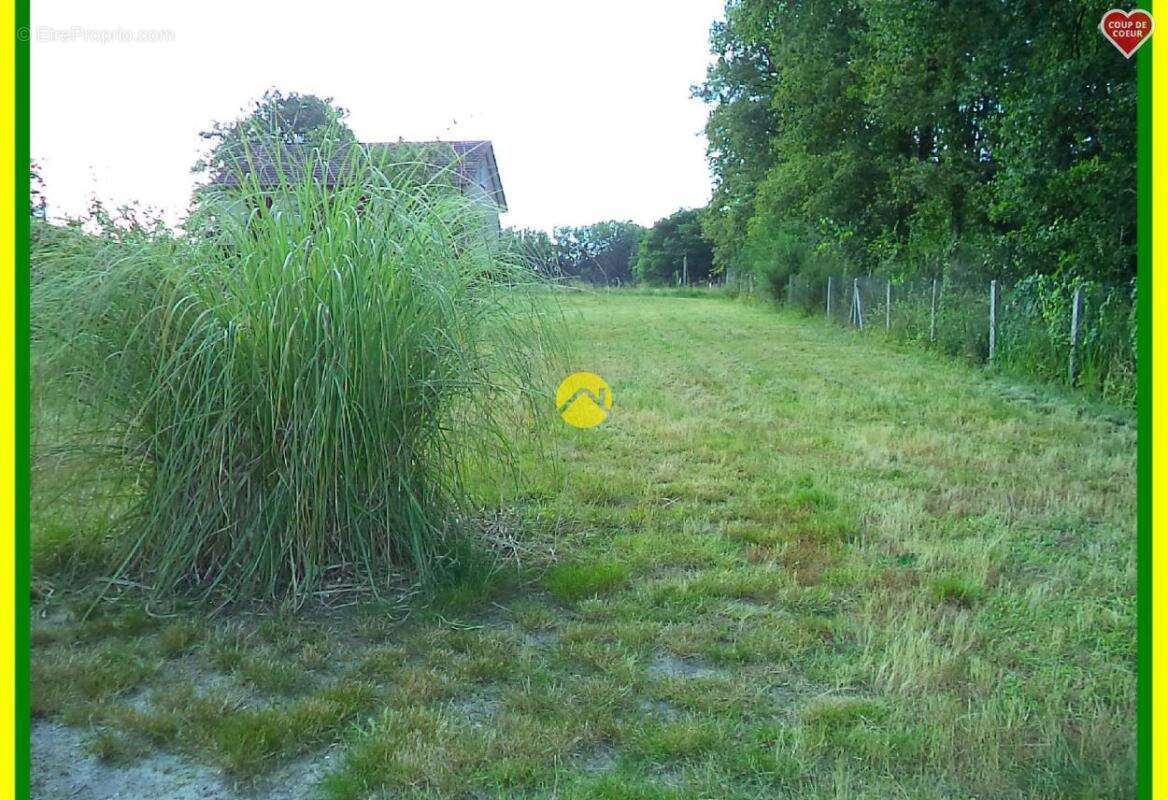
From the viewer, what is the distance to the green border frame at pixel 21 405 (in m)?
1.59

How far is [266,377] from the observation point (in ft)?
8.50

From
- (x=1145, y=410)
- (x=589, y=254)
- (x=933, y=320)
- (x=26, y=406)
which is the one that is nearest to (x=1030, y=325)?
(x=933, y=320)

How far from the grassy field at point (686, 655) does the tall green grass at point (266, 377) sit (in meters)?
0.21

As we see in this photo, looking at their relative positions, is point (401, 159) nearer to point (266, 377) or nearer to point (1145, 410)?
point (266, 377)

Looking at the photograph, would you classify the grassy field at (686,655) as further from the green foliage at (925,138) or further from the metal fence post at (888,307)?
the metal fence post at (888,307)

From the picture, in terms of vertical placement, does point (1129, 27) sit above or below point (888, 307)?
above

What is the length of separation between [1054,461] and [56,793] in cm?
453

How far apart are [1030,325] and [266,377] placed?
7115 millimetres

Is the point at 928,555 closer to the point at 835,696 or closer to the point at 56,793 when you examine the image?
the point at 835,696

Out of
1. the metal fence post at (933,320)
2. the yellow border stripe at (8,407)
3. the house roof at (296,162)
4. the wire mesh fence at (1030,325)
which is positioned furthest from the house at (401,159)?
the metal fence post at (933,320)

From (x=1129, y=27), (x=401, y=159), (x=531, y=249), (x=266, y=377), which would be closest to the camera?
(x=1129, y=27)

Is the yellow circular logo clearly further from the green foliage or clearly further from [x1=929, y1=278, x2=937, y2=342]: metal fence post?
[x1=929, y1=278, x2=937, y2=342]: metal fence post

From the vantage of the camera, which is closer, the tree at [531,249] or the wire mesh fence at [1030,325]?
the tree at [531,249]

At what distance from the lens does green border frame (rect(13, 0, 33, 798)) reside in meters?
1.59
